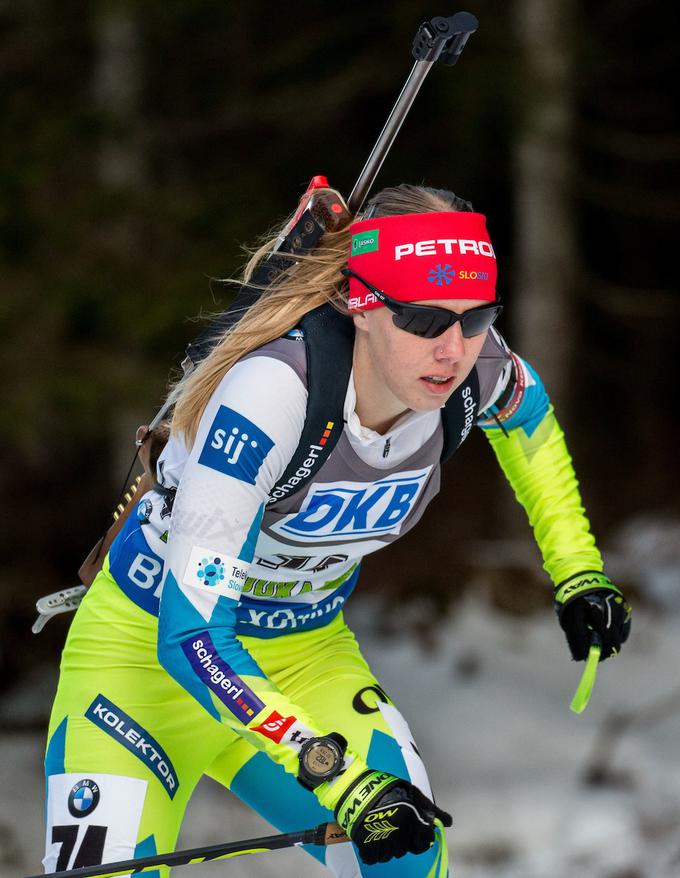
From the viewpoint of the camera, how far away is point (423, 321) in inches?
97.5

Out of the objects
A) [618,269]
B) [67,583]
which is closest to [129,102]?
[67,583]

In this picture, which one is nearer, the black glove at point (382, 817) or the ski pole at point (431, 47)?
the black glove at point (382, 817)

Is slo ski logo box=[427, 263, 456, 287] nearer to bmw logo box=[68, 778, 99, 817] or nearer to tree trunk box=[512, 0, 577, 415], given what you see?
bmw logo box=[68, 778, 99, 817]

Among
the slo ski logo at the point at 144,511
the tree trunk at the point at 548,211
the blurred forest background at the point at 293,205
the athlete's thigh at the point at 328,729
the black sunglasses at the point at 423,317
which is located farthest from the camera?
the tree trunk at the point at 548,211

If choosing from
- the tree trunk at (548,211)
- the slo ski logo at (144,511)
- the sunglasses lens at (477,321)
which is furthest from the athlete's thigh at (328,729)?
the tree trunk at (548,211)

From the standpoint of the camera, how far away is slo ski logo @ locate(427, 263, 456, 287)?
98.0 inches

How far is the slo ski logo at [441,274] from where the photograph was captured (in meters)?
2.49

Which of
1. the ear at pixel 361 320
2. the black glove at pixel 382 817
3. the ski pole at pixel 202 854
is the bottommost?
the ski pole at pixel 202 854

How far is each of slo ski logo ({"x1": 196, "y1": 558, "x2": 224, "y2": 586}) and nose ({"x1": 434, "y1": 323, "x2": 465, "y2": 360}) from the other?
596 millimetres

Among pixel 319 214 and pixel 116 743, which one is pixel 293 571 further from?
pixel 319 214

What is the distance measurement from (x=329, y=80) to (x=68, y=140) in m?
1.83

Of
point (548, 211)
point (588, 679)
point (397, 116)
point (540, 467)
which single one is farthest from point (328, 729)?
point (548, 211)

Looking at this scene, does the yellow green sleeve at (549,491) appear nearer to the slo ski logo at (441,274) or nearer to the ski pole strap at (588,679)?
the ski pole strap at (588,679)

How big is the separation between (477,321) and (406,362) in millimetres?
176
